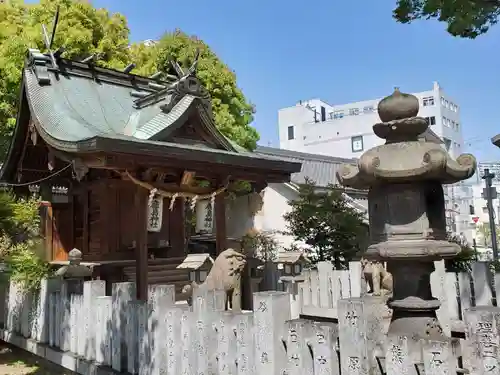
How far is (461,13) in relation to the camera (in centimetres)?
936

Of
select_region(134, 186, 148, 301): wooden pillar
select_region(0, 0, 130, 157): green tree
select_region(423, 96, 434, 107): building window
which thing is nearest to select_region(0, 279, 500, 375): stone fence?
select_region(134, 186, 148, 301): wooden pillar

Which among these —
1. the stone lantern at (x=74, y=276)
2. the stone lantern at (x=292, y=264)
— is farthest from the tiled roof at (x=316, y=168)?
the stone lantern at (x=74, y=276)

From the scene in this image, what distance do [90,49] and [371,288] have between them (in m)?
14.6

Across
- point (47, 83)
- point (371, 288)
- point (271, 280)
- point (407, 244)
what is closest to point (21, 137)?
point (47, 83)

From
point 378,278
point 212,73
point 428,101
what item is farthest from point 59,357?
point 428,101

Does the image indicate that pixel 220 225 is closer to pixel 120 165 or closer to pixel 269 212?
pixel 120 165

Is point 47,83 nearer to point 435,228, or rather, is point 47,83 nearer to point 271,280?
point 271,280

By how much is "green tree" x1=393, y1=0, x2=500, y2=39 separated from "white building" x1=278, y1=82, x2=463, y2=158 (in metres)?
36.2

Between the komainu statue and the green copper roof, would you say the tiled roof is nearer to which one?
the green copper roof

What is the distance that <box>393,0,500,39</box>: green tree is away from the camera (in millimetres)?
9125

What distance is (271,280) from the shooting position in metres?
11.2

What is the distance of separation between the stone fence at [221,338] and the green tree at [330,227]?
8.52 meters

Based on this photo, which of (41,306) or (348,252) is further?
(348,252)

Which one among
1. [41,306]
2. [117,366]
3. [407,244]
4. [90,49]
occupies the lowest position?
[117,366]
